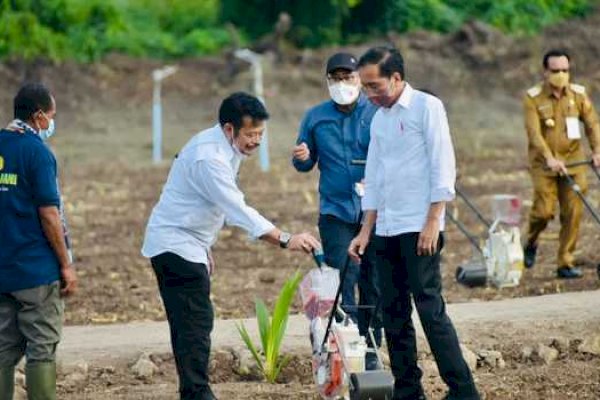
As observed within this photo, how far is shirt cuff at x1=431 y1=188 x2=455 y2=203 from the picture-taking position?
841 cm

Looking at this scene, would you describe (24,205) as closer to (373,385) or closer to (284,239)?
(284,239)

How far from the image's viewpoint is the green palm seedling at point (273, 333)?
31.7 ft

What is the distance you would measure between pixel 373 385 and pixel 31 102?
2.30m

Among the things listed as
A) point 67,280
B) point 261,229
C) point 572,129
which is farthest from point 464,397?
point 572,129

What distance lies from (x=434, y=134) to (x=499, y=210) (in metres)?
5.08

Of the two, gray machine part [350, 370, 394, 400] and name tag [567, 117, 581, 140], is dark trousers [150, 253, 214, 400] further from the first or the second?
name tag [567, 117, 581, 140]

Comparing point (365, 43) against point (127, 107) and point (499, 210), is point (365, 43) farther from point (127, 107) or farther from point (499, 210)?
point (499, 210)

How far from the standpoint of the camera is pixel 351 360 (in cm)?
851

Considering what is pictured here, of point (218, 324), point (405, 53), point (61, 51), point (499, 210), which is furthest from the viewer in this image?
point (405, 53)

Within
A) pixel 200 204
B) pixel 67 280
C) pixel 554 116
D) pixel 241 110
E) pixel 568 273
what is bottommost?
pixel 568 273

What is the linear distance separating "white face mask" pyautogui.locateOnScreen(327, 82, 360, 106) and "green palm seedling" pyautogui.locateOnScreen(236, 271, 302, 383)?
1.10 m

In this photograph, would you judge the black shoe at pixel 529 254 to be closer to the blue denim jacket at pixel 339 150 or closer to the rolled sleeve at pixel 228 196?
the blue denim jacket at pixel 339 150

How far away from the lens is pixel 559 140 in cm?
1345

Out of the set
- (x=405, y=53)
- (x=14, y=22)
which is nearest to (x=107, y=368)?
(x=14, y=22)
